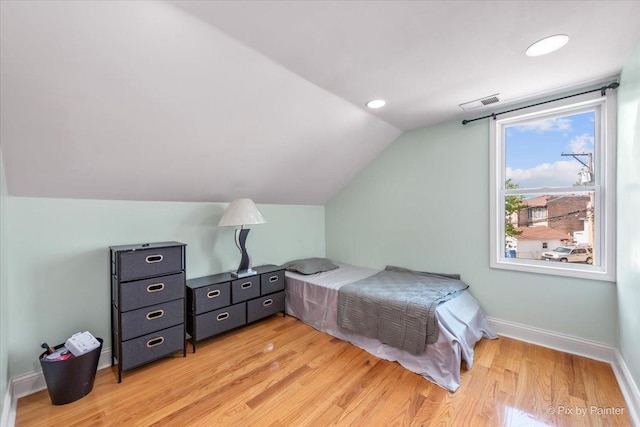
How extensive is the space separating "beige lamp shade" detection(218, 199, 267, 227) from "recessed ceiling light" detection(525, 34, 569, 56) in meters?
2.26

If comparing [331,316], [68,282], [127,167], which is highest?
[127,167]

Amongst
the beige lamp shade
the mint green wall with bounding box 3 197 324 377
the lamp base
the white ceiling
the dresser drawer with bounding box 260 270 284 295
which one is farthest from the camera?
the dresser drawer with bounding box 260 270 284 295

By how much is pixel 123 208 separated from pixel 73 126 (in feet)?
2.60

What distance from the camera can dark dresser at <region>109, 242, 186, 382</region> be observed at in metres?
1.88

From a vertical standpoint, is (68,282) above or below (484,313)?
above

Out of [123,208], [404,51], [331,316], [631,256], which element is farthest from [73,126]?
[631,256]

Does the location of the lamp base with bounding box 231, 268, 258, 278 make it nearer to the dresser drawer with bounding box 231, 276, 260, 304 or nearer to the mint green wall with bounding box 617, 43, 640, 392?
the dresser drawer with bounding box 231, 276, 260, 304

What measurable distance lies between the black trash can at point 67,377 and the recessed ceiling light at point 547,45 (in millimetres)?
3301

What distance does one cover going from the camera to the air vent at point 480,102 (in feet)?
7.31

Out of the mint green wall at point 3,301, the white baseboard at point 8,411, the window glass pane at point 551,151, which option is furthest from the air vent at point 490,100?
the white baseboard at point 8,411

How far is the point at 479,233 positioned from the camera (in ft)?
8.58

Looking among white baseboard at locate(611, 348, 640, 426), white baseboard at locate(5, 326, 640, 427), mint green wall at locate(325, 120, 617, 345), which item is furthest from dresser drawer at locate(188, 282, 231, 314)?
white baseboard at locate(611, 348, 640, 426)

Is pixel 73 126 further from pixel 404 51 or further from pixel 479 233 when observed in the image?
pixel 479 233

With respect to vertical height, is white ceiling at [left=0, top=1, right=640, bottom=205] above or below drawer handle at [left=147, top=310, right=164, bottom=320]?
above
